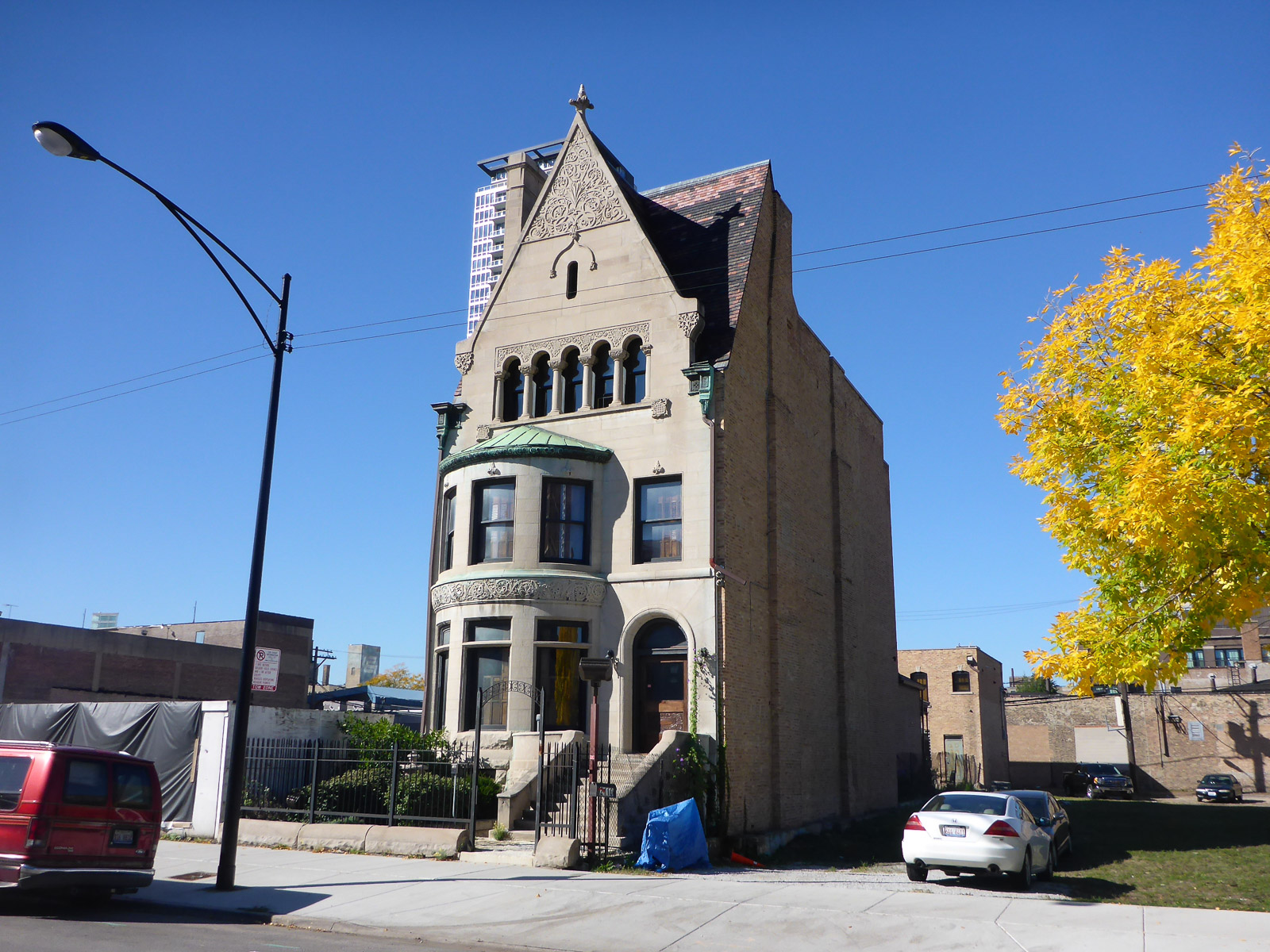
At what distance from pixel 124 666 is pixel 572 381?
3435 cm

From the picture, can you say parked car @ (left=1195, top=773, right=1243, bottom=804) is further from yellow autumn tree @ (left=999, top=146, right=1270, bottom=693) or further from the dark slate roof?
the dark slate roof

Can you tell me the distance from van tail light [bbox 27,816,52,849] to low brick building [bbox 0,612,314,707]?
26836mm

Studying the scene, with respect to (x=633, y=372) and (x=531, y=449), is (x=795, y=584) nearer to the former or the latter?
(x=633, y=372)

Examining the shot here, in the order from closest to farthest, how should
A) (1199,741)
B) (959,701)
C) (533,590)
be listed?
(533,590)
(1199,741)
(959,701)

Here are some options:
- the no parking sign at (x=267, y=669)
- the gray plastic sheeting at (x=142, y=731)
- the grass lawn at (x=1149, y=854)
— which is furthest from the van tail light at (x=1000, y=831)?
the gray plastic sheeting at (x=142, y=731)

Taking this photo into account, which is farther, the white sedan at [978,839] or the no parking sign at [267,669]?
the no parking sign at [267,669]

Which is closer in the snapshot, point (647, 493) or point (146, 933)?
point (146, 933)

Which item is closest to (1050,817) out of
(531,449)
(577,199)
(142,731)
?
(531,449)

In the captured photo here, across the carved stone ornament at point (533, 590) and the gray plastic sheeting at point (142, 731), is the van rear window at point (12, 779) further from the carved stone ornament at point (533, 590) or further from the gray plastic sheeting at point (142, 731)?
the carved stone ornament at point (533, 590)

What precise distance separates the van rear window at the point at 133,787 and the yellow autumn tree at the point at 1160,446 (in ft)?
47.8

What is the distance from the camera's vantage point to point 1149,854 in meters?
19.5

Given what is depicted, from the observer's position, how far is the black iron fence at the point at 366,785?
1889cm

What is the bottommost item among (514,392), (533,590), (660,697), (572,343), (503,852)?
(503,852)

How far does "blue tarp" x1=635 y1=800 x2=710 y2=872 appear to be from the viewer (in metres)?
16.5
